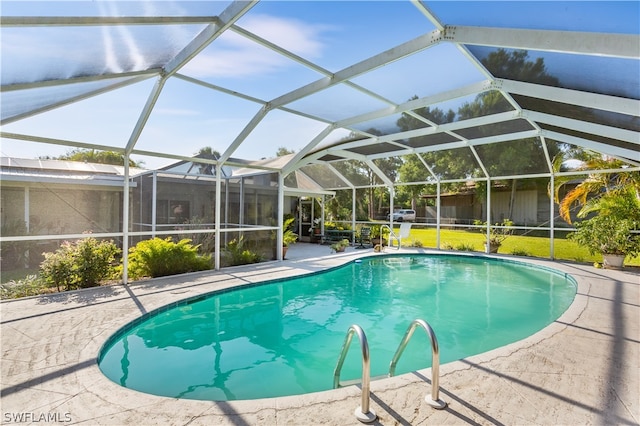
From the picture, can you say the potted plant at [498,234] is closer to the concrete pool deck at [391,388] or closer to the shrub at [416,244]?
the shrub at [416,244]

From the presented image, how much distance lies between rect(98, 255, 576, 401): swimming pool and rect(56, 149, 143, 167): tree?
14.5ft

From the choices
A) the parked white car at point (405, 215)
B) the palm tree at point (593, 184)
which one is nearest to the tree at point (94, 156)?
the palm tree at point (593, 184)

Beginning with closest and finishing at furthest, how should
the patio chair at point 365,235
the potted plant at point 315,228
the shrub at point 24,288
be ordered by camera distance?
1. the shrub at point 24,288
2. the patio chair at point 365,235
3. the potted plant at point 315,228

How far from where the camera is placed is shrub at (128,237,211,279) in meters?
8.41

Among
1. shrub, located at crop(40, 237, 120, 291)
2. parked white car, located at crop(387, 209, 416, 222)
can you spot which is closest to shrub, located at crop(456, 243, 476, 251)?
parked white car, located at crop(387, 209, 416, 222)

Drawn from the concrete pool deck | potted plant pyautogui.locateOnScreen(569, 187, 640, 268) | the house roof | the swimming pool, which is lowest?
the swimming pool

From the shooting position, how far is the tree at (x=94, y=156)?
751 centimetres

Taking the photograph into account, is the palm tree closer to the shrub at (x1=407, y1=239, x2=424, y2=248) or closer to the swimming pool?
the swimming pool

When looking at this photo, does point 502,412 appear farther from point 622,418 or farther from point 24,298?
point 24,298

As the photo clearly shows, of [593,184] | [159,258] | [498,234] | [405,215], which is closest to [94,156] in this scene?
[159,258]

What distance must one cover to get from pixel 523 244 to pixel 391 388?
13641mm

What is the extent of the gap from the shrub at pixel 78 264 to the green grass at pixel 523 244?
13973mm

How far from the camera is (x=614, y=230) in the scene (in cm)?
1004

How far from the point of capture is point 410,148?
12664mm
